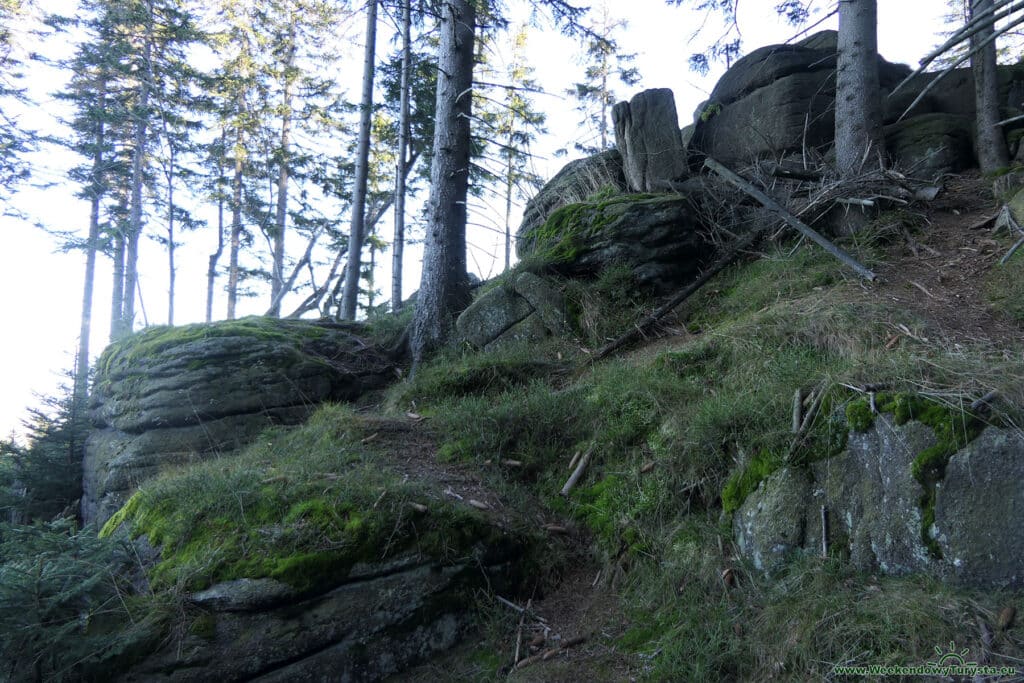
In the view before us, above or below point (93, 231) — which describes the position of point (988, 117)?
below

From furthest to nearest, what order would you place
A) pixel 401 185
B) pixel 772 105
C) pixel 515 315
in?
pixel 401 185
pixel 772 105
pixel 515 315

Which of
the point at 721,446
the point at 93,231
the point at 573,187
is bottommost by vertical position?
the point at 721,446

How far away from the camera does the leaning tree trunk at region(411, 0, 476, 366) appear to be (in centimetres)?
952

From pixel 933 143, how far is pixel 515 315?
696cm

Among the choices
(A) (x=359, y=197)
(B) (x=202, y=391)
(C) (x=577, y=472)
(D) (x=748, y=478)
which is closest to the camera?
(D) (x=748, y=478)

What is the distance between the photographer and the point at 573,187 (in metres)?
10.8

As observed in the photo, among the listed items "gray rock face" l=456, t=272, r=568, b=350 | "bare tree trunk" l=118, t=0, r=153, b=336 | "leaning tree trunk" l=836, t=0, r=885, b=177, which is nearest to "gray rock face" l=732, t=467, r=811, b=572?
"gray rock face" l=456, t=272, r=568, b=350

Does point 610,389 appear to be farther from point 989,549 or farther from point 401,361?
point 401,361

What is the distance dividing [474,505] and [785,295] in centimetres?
422

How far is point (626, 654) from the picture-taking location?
3.66m

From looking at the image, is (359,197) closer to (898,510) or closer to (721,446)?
(721,446)

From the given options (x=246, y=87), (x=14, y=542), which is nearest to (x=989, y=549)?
(x=14, y=542)

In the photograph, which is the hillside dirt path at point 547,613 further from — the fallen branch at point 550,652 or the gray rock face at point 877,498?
the gray rock face at point 877,498

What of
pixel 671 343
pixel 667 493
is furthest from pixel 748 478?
pixel 671 343
